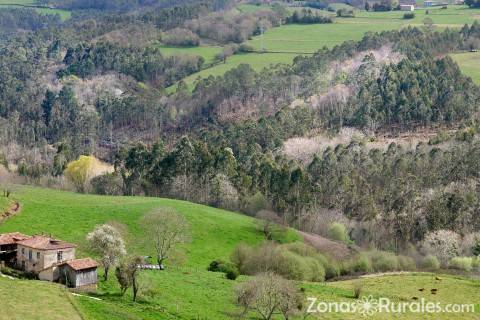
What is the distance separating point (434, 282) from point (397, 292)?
23.8ft

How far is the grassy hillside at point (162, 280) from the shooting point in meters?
69.6

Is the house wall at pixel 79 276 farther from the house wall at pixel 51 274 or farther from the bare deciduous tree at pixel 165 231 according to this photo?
the bare deciduous tree at pixel 165 231

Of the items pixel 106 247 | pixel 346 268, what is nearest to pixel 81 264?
pixel 106 247

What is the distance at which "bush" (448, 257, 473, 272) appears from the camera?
11148 centimetres

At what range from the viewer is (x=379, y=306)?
8544cm

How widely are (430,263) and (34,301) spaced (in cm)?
6264

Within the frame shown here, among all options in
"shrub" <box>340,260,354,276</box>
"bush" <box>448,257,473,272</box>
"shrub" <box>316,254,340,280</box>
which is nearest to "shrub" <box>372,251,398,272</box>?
"shrub" <box>340,260,354,276</box>

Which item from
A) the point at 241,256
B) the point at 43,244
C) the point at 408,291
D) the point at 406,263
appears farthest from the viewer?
the point at 406,263

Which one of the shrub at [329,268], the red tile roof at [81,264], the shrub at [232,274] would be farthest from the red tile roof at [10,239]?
the shrub at [329,268]

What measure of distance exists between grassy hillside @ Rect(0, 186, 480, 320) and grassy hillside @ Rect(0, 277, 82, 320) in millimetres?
78

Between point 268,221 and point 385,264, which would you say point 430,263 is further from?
point 268,221

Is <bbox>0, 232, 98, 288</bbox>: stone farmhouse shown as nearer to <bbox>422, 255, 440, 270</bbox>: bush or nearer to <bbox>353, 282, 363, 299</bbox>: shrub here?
<bbox>353, 282, 363, 299</bbox>: shrub

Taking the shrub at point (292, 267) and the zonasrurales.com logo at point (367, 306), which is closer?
the zonasrurales.com logo at point (367, 306)

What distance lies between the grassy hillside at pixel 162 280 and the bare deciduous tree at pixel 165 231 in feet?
7.40
